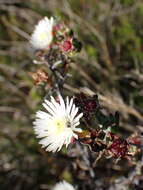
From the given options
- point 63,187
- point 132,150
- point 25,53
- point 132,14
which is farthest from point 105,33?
point 132,150

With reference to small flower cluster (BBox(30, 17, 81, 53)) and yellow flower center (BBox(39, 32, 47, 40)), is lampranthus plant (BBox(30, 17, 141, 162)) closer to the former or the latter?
small flower cluster (BBox(30, 17, 81, 53))

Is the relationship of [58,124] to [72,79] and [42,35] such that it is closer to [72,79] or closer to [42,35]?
[42,35]

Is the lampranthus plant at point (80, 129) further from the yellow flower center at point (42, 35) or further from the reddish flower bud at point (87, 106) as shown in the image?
the yellow flower center at point (42, 35)

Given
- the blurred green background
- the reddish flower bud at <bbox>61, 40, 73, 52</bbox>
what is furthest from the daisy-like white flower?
the blurred green background

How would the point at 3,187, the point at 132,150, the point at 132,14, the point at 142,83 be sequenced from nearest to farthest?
the point at 132,150 → the point at 142,83 → the point at 3,187 → the point at 132,14

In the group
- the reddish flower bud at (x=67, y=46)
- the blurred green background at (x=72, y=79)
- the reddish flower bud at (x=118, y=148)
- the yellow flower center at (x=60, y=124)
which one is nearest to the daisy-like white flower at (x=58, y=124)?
the yellow flower center at (x=60, y=124)

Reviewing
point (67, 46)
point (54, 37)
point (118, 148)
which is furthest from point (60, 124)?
point (54, 37)

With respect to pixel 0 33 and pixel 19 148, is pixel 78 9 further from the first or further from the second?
pixel 19 148
